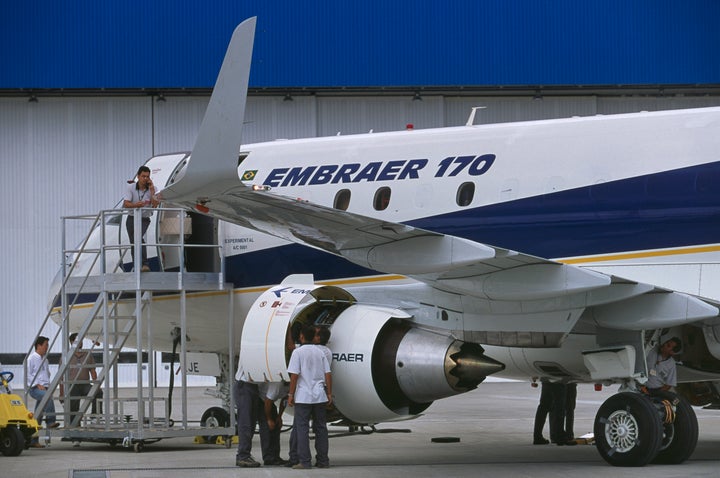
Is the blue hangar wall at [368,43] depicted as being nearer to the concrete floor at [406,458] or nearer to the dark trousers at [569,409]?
the concrete floor at [406,458]

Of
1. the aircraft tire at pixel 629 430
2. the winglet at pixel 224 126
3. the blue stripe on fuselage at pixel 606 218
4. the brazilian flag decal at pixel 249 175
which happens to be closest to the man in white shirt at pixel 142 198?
the brazilian flag decal at pixel 249 175

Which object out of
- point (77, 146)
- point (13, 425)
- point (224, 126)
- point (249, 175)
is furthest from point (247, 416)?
point (77, 146)

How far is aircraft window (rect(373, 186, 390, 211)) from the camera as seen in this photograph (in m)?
15.9

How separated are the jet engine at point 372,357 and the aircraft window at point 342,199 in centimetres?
206

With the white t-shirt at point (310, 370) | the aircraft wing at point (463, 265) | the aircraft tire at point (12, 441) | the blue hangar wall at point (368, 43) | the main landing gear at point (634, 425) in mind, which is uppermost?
the blue hangar wall at point (368, 43)

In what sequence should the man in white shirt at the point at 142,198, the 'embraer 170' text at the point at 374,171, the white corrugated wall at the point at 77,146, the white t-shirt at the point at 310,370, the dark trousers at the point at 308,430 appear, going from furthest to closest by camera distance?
the white corrugated wall at the point at 77,146 → the man in white shirt at the point at 142,198 → the 'embraer 170' text at the point at 374,171 → the dark trousers at the point at 308,430 → the white t-shirt at the point at 310,370

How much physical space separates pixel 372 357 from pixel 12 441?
245 inches

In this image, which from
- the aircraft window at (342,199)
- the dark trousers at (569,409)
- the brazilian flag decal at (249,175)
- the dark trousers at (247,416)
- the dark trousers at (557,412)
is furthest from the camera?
the dark trousers at (569,409)

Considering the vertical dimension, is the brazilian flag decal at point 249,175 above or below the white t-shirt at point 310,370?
above

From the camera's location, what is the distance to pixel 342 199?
1634cm

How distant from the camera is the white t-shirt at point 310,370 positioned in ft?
45.1

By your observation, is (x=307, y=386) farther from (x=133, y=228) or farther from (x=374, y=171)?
(x=133, y=228)

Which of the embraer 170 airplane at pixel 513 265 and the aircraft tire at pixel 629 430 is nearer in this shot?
the embraer 170 airplane at pixel 513 265

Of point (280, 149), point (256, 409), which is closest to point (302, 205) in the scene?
point (256, 409)
